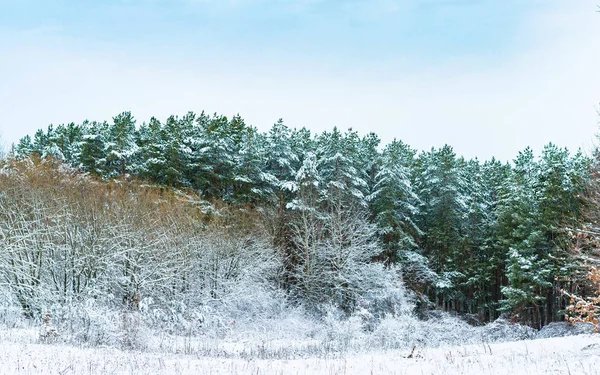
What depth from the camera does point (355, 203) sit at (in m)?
32.8

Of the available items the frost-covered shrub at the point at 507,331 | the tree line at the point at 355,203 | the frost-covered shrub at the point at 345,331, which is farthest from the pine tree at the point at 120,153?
the frost-covered shrub at the point at 507,331

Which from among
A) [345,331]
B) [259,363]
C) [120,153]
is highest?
[120,153]

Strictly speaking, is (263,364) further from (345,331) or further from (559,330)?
(559,330)

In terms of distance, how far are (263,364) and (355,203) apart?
23070 mm

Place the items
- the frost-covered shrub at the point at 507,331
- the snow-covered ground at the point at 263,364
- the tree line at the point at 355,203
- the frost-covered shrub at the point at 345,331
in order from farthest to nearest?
1. the tree line at the point at 355,203
2. the frost-covered shrub at the point at 507,331
3. the frost-covered shrub at the point at 345,331
4. the snow-covered ground at the point at 263,364

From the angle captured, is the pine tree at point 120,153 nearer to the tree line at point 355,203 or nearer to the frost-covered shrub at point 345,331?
the tree line at point 355,203

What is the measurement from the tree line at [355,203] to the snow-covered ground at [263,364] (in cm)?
1821

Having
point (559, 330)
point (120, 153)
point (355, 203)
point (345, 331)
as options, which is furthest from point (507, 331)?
point (120, 153)

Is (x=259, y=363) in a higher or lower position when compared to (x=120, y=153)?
lower

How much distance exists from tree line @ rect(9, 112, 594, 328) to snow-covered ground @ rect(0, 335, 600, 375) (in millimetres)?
18205

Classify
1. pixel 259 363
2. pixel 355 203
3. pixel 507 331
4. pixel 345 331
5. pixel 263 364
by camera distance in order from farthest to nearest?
1. pixel 355 203
2. pixel 507 331
3. pixel 345 331
4. pixel 259 363
5. pixel 263 364

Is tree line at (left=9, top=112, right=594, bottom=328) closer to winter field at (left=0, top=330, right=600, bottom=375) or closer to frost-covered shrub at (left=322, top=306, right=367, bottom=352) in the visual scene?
Answer: frost-covered shrub at (left=322, top=306, right=367, bottom=352)

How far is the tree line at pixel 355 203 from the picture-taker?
98.4ft

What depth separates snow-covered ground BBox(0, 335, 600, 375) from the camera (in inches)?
336
